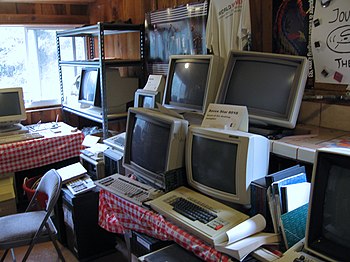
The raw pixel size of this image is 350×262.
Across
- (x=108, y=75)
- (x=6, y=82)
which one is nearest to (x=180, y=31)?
(x=108, y=75)

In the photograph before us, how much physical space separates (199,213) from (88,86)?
2.16m

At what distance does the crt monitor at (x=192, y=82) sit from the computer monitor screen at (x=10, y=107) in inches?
62.5

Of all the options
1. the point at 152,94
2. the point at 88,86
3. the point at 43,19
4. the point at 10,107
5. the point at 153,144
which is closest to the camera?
the point at 153,144

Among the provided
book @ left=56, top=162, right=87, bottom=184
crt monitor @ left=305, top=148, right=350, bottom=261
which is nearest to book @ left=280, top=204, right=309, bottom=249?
crt monitor @ left=305, top=148, right=350, bottom=261

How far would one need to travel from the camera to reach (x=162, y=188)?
192 centimetres

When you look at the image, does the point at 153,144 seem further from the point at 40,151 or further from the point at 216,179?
the point at 40,151

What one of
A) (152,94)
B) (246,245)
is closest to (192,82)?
(152,94)

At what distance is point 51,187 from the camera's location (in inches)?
90.1

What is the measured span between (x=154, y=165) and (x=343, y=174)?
105cm

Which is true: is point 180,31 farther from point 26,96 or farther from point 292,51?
point 26,96

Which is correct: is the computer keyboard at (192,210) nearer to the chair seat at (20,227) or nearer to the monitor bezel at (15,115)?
the chair seat at (20,227)

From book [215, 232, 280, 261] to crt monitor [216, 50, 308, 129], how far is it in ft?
1.72

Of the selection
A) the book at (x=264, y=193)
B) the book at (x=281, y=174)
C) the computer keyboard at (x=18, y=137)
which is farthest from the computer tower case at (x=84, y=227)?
the book at (x=281, y=174)

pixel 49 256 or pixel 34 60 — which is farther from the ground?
pixel 34 60
